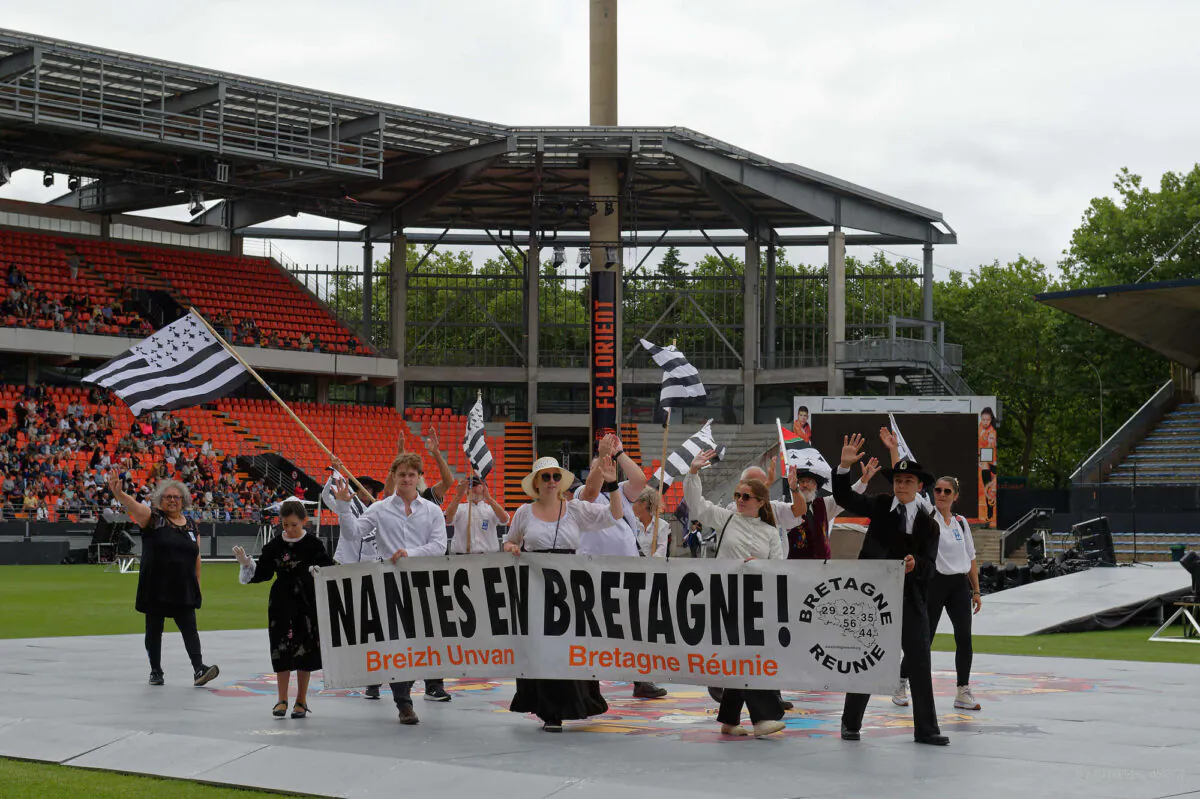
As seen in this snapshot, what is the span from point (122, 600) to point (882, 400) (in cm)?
2324

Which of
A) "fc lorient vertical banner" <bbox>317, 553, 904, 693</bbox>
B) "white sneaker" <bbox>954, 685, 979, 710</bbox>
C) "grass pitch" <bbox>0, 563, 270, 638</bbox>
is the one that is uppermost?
"fc lorient vertical banner" <bbox>317, 553, 904, 693</bbox>

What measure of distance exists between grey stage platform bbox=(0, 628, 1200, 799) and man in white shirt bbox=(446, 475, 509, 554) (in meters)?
1.25

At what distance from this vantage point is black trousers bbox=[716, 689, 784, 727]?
10.4 m

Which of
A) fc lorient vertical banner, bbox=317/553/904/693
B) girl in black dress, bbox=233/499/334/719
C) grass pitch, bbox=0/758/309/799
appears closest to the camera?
grass pitch, bbox=0/758/309/799

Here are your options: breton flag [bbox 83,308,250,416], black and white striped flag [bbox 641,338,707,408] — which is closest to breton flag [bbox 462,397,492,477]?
black and white striped flag [bbox 641,338,707,408]

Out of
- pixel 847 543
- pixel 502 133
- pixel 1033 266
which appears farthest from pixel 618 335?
pixel 1033 266

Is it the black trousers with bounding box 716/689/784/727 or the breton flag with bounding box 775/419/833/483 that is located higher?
the breton flag with bounding box 775/419/833/483

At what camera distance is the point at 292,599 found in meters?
11.1

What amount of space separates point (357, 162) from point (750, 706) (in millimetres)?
40269

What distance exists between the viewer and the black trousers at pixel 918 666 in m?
9.96

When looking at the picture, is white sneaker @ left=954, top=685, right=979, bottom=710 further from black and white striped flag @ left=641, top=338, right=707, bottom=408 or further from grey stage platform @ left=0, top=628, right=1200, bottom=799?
black and white striped flag @ left=641, top=338, right=707, bottom=408

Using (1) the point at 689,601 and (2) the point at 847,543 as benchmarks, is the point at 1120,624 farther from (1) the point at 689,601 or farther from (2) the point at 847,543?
(1) the point at 689,601

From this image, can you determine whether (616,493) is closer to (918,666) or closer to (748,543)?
(748,543)

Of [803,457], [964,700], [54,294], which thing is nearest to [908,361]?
[54,294]
